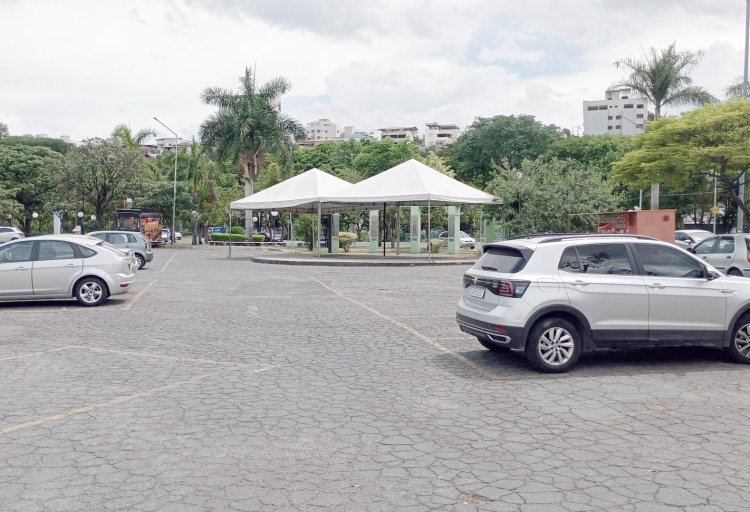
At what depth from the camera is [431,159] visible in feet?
176

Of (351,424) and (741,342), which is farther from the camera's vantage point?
(741,342)

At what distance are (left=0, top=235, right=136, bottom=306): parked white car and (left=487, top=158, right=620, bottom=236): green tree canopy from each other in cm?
1972

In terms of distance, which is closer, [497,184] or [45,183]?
[497,184]

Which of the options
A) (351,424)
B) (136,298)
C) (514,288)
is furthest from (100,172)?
(351,424)

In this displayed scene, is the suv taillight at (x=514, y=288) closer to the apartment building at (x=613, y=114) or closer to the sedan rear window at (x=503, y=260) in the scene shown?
the sedan rear window at (x=503, y=260)

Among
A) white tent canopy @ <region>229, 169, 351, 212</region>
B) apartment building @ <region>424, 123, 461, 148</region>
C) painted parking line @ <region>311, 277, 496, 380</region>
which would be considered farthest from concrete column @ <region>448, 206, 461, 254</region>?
apartment building @ <region>424, 123, 461, 148</region>

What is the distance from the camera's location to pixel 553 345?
25.9 ft

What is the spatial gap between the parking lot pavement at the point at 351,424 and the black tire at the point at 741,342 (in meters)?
0.25

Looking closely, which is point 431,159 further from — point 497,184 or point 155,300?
point 155,300

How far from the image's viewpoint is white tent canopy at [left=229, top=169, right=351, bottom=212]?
1251 inches

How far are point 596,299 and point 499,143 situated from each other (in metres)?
58.2

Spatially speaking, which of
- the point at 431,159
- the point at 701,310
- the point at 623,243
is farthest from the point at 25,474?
the point at 431,159

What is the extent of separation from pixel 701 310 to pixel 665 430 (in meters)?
2.96

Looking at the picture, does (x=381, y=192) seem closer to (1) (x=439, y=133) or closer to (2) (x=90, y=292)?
(2) (x=90, y=292)
